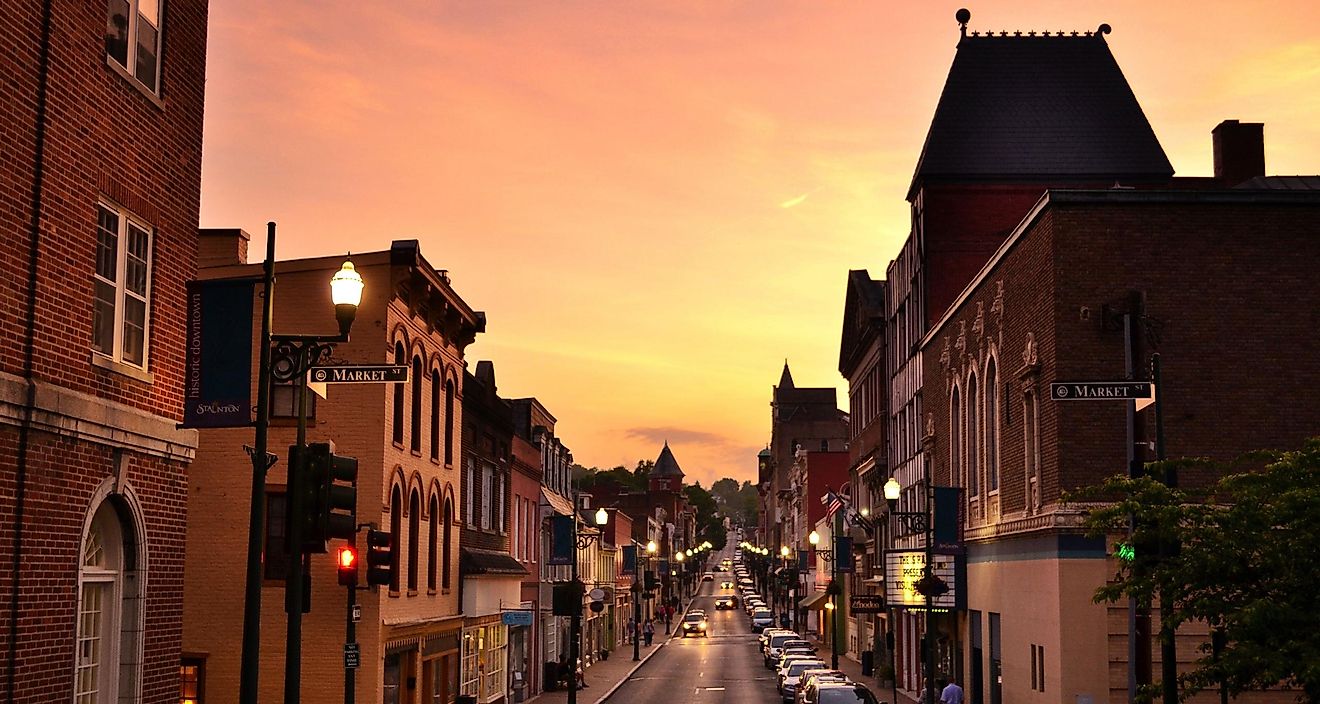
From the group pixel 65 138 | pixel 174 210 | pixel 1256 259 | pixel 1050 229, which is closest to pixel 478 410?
pixel 1050 229

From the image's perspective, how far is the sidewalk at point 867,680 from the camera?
55.7 metres

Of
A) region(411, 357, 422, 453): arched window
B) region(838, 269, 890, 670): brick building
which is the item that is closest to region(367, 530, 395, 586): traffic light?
region(411, 357, 422, 453): arched window

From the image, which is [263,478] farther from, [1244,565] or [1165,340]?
[1165,340]

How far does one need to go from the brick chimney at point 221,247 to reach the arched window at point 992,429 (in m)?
19.1

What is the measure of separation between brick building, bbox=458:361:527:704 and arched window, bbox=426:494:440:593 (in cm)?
351

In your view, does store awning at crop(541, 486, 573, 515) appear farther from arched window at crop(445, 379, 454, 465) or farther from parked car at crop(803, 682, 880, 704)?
parked car at crop(803, 682, 880, 704)

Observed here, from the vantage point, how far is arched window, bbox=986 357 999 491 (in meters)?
38.1

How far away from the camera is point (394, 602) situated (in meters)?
33.1

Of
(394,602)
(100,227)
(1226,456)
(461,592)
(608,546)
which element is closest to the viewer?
(100,227)

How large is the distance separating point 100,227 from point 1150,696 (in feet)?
48.6

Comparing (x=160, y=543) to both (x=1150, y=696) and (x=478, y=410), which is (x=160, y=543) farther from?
(x=478, y=410)

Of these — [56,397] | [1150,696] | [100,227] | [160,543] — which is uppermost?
[100,227]

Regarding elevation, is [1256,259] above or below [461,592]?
above

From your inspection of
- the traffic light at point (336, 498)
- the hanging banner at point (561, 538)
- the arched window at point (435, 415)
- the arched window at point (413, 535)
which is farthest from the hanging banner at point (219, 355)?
the hanging banner at point (561, 538)
